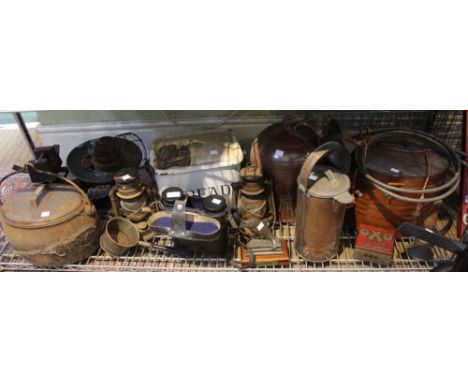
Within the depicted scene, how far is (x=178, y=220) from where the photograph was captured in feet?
6.93

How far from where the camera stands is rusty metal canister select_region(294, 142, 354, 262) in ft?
6.46

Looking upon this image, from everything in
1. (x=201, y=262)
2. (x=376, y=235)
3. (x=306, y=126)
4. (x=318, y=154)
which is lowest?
(x=201, y=262)

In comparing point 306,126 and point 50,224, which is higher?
point 306,126

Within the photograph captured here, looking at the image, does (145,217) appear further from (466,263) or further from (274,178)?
(466,263)

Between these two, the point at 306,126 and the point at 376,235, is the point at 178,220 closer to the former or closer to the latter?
the point at 306,126

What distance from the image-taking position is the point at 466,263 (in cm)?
194

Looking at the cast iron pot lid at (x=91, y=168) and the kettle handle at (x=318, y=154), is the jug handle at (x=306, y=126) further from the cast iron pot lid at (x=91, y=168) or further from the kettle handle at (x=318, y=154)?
the cast iron pot lid at (x=91, y=168)

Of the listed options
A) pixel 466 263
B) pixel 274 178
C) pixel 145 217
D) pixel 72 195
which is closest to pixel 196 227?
pixel 145 217

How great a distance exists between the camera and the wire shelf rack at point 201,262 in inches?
89.7

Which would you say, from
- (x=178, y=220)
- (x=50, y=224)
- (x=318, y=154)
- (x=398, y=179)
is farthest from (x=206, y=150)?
(x=398, y=179)

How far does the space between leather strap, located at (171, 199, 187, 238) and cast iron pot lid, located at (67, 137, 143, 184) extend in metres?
0.81

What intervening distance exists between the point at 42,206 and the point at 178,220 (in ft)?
2.89

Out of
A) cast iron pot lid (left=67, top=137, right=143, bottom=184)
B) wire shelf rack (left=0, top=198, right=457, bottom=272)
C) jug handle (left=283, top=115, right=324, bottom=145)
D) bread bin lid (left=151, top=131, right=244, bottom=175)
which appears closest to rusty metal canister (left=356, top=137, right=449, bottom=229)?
wire shelf rack (left=0, top=198, right=457, bottom=272)

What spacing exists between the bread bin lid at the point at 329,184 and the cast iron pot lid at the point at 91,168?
1.42 m
